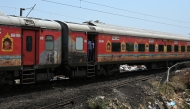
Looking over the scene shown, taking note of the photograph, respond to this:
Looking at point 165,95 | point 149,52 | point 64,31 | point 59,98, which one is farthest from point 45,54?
point 149,52

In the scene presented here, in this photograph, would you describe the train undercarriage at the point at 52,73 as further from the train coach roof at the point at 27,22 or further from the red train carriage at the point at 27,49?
the train coach roof at the point at 27,22

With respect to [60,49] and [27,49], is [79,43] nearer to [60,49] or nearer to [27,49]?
[60,49]

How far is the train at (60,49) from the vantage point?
9.90 m

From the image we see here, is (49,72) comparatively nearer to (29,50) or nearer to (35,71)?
(35,71)

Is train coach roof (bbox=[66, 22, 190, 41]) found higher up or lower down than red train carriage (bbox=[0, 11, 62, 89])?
higher up

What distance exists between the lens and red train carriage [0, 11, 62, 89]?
380 inches

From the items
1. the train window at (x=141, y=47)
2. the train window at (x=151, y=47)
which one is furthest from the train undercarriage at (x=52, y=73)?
the train window at (x=151, y=47)

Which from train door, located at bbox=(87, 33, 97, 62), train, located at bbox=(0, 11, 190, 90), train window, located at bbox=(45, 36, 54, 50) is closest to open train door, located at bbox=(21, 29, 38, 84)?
train, located at bbox=(0, 11, 190, 90)

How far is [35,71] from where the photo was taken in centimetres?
1109

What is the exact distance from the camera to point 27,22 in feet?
34.2

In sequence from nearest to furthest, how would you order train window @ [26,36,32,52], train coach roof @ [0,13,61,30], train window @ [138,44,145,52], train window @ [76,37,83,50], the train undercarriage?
train coach roof @ [0,13,61,30], the train undercarriage, train window @ [26,36,32,52], train window @ [76,37,83,50], train window @ [138,44,145,52]

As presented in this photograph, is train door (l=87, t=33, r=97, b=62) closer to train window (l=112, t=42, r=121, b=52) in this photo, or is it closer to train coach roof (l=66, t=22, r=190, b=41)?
train coach roof (l=66, t=22, r=190, b=41)

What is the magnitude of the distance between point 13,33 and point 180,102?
31.0 ft

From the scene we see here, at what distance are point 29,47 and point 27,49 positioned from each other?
0.15 metres
